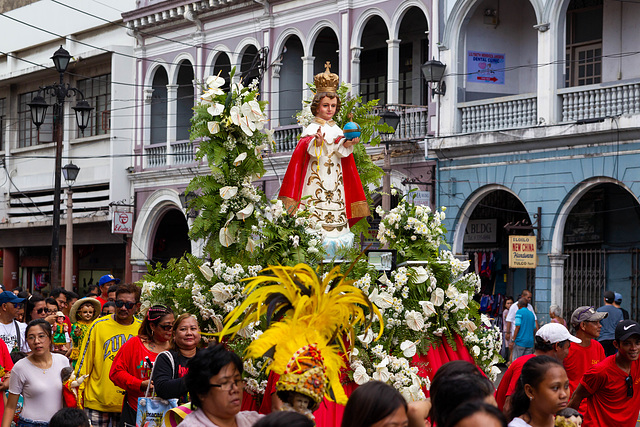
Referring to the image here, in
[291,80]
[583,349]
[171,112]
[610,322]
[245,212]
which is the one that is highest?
[291,80]

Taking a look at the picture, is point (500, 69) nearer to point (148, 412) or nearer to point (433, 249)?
point (433, 249)

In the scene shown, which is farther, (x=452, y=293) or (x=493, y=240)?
(x=493, y=240)

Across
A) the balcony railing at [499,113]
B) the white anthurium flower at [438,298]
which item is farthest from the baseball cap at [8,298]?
the balcony railing at [499,113]

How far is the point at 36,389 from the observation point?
798cm

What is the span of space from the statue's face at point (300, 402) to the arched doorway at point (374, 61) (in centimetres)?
2006

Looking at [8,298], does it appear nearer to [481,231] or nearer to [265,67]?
[481,231]

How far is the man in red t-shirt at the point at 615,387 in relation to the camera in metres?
7.62

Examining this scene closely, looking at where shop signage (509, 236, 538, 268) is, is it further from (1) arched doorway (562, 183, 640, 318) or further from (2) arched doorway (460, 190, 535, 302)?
(2) arched doorway (460, 190, 535, 302)

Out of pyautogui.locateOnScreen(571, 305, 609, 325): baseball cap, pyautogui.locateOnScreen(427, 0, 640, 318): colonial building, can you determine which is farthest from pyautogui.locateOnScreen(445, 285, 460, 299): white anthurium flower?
pyautogui.locateOnScreen(427, 0, 640, 318): colonial building

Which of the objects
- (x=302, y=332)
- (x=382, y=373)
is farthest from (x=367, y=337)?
(x=302, y=332)

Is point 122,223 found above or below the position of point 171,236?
above

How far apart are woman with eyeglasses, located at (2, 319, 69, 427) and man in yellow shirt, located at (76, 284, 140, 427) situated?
1.14 ft

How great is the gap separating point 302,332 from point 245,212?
14.0 ft

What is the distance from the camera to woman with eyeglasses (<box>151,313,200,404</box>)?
656 centimetres
